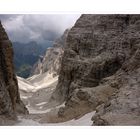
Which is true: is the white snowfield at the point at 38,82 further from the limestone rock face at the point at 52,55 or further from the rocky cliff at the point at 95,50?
the rocky cliff at the point at 95,50

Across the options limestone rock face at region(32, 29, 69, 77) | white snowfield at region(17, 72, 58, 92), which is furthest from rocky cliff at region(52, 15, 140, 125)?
limestone rock face at region(32, 29, 69, 77)

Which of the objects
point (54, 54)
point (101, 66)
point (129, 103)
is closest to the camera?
point (129, 103)

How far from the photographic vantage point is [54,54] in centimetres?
9231

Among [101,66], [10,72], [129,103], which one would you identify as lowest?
[101,66]

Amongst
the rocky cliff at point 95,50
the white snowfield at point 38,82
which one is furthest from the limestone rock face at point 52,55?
the rocky cliff at point 95,50

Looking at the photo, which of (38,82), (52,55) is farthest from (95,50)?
(52,55)

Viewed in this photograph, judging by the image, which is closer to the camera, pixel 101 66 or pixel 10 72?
pixel 10 72

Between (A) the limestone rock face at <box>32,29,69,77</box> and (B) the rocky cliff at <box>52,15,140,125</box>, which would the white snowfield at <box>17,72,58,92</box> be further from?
(B) the rocky cliff at <box>52,15,140,125</box>

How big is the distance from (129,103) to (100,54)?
27678 millimetres

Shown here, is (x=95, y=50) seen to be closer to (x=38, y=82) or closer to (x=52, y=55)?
(x=38, y=82)

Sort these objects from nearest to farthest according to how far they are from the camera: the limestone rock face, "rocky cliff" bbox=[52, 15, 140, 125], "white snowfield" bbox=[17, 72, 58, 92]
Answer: "rocky cliff" bbox=[52, 15, 140, 125], "white snowfield" bbox=[17, 72, 58, 92], the limestone rock face
